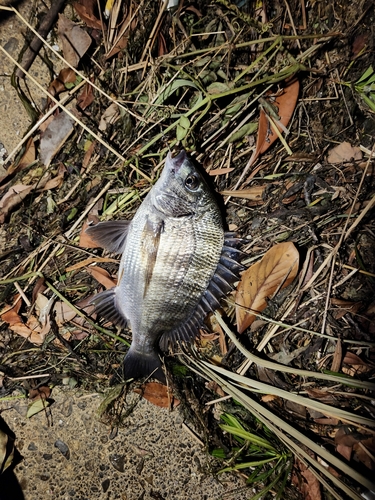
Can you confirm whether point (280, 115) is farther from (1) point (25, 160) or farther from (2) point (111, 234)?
(1) point (25, 160)

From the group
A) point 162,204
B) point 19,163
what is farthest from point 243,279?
point 19,163

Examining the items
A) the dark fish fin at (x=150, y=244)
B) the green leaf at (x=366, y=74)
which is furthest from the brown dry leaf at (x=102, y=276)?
the green leaf at (x=366, y=74)

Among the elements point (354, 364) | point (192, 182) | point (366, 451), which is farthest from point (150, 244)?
point (366, 451)

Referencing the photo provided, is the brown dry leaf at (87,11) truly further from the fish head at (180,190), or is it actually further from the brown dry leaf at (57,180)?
the fish head at (180,190)

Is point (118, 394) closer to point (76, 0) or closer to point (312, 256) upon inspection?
point (312, 256)

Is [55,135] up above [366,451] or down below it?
above

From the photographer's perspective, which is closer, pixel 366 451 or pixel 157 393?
pixel 366 451
